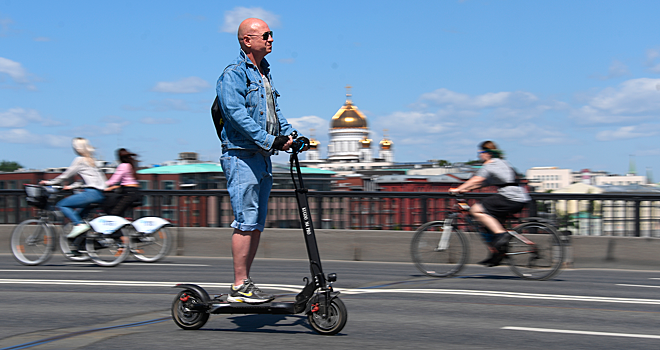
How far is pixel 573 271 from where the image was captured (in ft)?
31.5

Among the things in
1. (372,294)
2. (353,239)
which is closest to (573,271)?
(353,239)

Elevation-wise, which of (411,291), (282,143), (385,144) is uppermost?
(385,144)

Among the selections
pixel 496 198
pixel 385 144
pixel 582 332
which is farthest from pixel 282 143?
pixel 385 144

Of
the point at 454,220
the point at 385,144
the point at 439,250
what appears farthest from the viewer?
the point at 385,144

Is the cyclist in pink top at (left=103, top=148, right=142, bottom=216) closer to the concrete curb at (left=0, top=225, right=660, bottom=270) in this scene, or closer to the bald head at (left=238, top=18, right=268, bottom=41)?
the concrete curb at (left=0, top=225, right=660, bottom=270)

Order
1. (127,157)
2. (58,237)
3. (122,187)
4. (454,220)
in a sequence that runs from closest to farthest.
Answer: (454,220) → (58,237) → (122,187) → (127,157)

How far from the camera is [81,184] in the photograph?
405 inches

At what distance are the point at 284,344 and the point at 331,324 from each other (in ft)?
1.14

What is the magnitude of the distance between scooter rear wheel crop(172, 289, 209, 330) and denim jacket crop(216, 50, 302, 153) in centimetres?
103

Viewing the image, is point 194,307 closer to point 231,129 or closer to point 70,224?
point 231,129

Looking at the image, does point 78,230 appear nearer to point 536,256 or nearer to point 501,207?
point 501,207

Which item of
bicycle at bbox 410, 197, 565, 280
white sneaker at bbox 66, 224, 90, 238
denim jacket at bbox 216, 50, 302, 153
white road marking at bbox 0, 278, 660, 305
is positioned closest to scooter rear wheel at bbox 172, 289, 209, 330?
denim jacket at bbox 216, 50, 302, 153

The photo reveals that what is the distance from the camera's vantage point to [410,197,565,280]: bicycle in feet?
27.6

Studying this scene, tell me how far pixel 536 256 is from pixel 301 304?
4.59 metres
